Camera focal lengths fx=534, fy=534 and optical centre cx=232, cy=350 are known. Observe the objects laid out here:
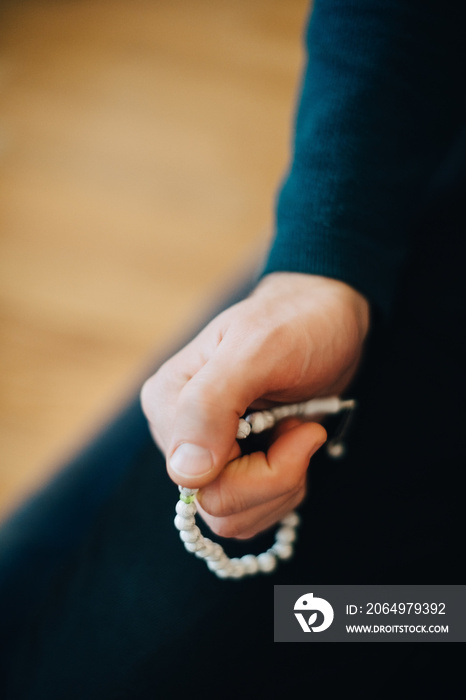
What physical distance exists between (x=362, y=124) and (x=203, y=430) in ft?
1.22

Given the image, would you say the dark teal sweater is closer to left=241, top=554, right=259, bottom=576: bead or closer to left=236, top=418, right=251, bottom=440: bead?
left=236, top=418, right=251, bottom=440: bead

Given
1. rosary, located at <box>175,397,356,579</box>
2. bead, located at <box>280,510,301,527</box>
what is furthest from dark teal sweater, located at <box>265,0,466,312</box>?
bead, located at <box>280,510,301,527</box>

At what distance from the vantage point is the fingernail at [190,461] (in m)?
0.41

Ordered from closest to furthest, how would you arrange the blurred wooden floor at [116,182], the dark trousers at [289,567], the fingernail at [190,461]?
the fingernail at [190,461] → the dark trousers at [289,567] → the blurred wooden floor at [116,182]

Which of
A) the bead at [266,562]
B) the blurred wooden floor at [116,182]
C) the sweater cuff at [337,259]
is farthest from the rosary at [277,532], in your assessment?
the blurred wooden floor at [116,182]

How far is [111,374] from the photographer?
3.65 ft

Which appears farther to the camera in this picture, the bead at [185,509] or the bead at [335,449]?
the bead at [335,449]

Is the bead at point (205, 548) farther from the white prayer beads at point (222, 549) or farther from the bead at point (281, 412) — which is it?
the bead at point (281, 412)

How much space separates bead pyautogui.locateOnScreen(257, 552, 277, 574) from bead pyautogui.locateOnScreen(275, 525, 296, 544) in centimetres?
2

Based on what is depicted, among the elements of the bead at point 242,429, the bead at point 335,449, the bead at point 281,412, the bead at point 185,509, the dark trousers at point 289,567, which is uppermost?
the bead at point 242,429

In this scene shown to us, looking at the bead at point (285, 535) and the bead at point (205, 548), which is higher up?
the bead at point (205, 548)

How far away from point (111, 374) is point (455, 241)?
73 centimetres

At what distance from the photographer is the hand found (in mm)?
418

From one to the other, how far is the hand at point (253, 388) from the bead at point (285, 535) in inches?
1.2
